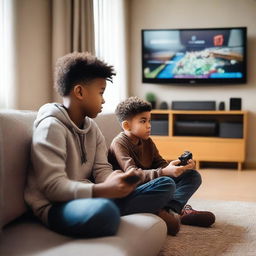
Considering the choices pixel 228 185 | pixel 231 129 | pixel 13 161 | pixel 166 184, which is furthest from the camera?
pixel 231 129

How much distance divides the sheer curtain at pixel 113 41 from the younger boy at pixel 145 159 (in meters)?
2.09

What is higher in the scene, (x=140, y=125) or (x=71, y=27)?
(x=71, y=27)

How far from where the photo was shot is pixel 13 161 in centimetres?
143

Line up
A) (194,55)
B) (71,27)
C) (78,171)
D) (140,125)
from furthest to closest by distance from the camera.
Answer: (194,55)
(71,27)
(140,125)
(78,171)

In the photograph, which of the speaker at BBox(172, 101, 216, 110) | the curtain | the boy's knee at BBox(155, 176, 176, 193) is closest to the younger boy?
the boy's knee at BBox(155, 176, 176, 193)

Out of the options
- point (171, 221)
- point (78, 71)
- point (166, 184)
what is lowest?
point (171, 221)

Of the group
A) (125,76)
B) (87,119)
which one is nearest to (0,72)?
(87,119)

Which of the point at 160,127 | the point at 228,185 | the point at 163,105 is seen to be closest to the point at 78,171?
the point at 228,185

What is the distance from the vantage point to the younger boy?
6.75 feet

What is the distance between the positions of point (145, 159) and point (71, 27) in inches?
71.3

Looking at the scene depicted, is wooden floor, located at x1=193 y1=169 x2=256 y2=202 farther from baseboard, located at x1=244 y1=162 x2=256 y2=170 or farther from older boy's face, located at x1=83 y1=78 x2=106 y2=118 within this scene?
older boy's face, located at x1=83 y1=78 x2=106 y2=118

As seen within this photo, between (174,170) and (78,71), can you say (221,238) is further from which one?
(78,71)

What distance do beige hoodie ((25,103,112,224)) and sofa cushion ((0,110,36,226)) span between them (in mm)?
37

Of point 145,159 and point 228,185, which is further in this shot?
point 228,185
